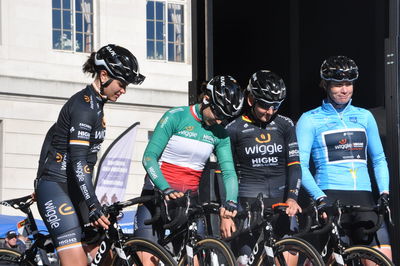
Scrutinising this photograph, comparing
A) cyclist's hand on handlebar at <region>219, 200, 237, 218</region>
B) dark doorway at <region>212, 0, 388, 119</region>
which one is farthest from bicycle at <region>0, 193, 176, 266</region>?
dark doorway at <region>212, 0, 388, 119</region>

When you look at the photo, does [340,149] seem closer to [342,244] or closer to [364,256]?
[342,244]

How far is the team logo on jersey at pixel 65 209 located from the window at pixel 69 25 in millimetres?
21322

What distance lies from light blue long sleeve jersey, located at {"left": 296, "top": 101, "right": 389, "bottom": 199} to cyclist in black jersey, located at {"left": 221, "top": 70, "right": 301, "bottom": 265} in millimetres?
123

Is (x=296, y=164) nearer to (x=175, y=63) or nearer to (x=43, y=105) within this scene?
(x=43, y=105)

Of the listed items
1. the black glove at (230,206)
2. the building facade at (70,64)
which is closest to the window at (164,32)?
the building facade at (70,64)

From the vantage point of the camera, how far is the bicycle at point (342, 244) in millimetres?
7562

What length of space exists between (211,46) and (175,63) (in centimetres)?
1945

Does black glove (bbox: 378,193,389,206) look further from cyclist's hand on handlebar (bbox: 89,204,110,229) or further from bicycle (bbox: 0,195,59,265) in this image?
bicycle (bbox: 0,195,59,265)

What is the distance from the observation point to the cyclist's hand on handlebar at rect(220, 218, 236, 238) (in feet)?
25.9

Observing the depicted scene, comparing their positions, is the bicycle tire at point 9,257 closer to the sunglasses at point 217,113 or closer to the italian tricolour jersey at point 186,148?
the italian tricolour jersey at point 186,148

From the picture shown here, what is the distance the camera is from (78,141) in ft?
23.2

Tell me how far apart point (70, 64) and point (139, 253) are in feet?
70.0

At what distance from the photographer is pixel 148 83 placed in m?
29.3

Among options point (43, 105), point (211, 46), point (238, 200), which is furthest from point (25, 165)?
point (238, 200)
